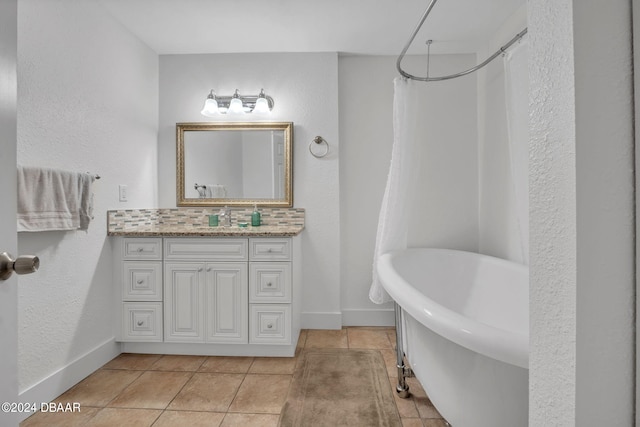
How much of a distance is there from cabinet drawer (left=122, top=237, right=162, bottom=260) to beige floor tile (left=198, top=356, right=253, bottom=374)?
79cm

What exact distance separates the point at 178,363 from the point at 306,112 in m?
2.13

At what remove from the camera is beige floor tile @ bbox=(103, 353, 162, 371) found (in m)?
2.27

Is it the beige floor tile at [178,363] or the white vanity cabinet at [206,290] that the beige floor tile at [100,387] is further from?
the white vanity cabinet at [206,290]

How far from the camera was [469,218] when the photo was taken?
2.98 meters

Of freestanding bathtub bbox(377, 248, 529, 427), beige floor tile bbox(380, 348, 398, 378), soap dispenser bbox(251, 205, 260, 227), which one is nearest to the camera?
freestanding bathtub bbox(377, 248, 529, 427)

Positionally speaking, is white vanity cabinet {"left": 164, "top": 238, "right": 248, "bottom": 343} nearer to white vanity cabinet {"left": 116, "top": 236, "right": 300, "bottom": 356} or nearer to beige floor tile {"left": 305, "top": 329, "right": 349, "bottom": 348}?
white vanity cabinet {"left": 116, "top": 236, "right": 300, "bottom": 356}

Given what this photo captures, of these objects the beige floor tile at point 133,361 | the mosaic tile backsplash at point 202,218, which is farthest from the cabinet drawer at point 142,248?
the beige floor tile at point 133,361

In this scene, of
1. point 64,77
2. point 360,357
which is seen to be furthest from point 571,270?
point 64,77

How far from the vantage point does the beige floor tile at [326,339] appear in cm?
261

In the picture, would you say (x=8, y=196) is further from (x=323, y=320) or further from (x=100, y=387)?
(x=323, y=320)

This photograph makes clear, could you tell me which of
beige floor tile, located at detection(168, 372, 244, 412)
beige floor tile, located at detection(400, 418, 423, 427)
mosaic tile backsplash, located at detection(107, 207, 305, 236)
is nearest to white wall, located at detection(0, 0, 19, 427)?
beige floor tile, located at detection(168, 372, 244, 412)

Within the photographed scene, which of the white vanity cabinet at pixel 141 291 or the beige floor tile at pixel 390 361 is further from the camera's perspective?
the white vanity cabinet at pixel 141 291

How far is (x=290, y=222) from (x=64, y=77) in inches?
69.2

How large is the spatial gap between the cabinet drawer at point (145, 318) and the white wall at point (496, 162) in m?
2.53
